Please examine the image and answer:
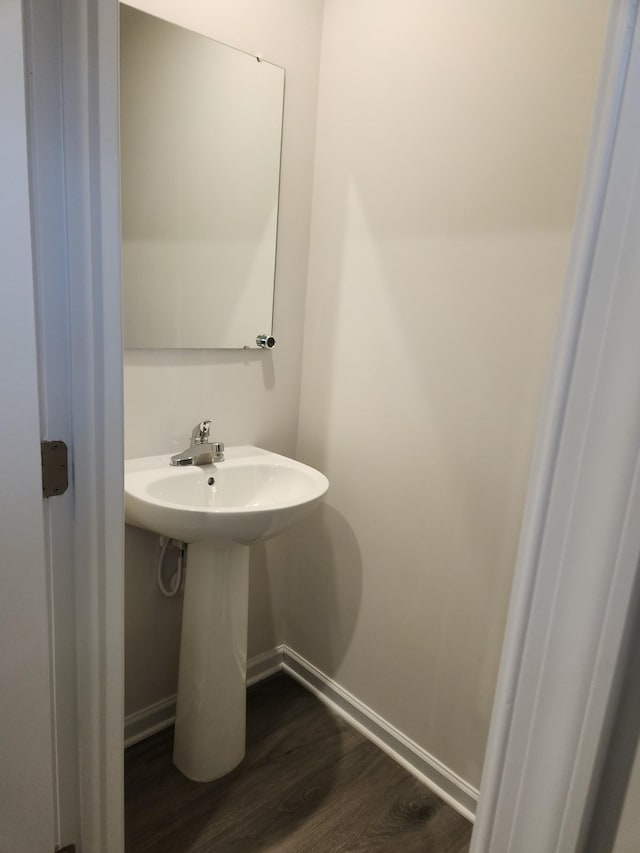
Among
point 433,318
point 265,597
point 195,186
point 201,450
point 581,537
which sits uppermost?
point 195,186

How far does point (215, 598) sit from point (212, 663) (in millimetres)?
202

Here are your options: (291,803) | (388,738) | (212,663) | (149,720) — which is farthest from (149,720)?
(388,738)

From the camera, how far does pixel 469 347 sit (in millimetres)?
1531

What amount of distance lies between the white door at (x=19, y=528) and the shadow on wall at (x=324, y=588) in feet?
3.52

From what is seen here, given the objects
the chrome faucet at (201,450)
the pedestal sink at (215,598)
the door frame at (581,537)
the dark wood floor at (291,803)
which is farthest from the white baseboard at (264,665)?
the door frame at (581,537)

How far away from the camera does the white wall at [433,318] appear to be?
1.37 m

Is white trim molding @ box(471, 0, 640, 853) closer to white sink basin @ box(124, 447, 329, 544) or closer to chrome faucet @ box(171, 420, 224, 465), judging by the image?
white sink basin @ box(124, 447, 329, 544)

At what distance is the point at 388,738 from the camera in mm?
1874

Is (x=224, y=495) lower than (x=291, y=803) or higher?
higher

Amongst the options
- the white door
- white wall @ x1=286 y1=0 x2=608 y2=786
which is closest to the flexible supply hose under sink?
white wall @ x1=286 y1=0 x2=608 y2=786

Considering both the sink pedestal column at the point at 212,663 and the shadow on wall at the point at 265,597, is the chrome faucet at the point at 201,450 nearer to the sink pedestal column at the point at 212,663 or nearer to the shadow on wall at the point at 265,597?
the sink pedestal column at the point at 212,663

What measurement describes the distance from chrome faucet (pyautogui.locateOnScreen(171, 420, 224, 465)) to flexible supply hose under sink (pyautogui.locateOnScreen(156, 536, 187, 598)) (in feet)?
0.91

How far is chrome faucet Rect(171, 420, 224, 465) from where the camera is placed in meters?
1.68

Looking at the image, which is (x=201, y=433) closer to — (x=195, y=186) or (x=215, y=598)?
(x=215, y=598)
